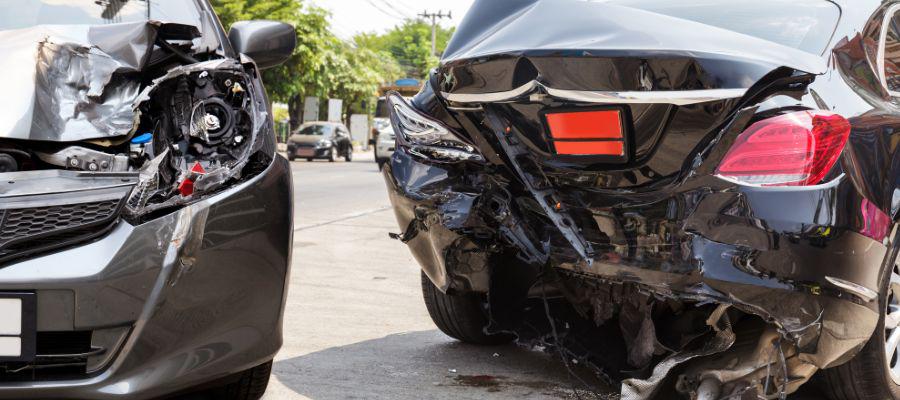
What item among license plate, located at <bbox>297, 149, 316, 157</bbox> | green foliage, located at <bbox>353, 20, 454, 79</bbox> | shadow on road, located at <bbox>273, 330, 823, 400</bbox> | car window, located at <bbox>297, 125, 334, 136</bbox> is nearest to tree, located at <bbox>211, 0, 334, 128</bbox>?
car window, located at <bbox>297, 125, 334, 136</bbox>

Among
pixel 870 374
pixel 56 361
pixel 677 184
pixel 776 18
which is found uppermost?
pixel 776 18

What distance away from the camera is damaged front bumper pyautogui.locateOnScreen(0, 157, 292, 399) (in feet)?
8.39

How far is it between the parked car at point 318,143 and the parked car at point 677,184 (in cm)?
Result: 2974

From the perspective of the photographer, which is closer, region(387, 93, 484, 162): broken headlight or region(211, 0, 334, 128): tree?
region(387, 93, 484, 162): broken headlight

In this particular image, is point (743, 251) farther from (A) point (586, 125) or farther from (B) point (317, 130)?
(B) point (317, 130)

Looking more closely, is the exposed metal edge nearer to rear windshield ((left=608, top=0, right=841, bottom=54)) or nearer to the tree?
rear windshield ((left=608, top=0, right=841, bottom=54))

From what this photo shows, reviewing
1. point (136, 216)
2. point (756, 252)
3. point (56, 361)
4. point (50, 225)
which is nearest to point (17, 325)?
point (56, 361)

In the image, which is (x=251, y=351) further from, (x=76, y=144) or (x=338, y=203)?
(x=338, y=203)

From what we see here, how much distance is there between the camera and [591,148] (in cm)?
303

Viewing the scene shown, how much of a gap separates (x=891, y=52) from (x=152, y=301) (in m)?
2.54

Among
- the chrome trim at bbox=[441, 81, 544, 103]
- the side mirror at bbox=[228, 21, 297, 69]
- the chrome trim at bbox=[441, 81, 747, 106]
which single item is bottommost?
the chrome trim at bbox=[441, 81, 544, 103]

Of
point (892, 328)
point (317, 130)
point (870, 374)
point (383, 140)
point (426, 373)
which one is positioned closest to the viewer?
point (870, 374)

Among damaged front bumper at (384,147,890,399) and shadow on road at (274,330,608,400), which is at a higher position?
damaged front bumper at (384,147,890,399)

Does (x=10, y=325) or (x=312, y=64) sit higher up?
(x=10, y=325)
